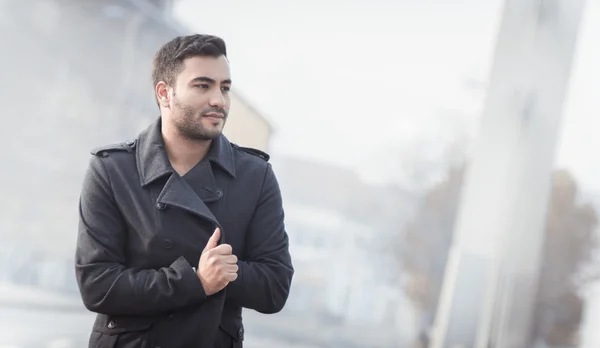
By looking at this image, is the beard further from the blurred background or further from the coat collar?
the blurred background

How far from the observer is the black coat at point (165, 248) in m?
0.90

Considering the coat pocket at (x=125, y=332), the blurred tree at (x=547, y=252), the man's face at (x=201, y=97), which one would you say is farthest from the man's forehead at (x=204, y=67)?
the blurred tree at (x=547, y=252)

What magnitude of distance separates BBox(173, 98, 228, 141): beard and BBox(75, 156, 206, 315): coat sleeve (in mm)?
109

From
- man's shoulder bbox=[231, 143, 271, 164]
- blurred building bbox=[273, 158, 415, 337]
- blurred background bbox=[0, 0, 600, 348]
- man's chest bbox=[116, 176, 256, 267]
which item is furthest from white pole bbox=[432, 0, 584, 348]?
man's chest bbox=[116, 176, 256, 267]

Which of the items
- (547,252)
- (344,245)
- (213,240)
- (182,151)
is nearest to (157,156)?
(182,151)

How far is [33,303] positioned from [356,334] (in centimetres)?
92

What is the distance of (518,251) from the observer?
2.42m

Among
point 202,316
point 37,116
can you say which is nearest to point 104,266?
point 202,316

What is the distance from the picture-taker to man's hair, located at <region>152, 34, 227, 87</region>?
3.03 feet

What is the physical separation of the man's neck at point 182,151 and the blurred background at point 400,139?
1235 millimetres

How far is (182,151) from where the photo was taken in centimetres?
98

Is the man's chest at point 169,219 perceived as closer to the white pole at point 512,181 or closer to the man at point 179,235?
the man at point 179,235

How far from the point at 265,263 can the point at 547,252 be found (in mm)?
1548

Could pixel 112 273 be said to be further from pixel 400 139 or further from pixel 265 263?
pixel 400 139
